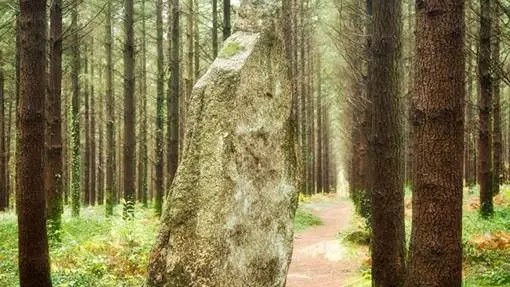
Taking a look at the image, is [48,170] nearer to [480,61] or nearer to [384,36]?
[384,36]

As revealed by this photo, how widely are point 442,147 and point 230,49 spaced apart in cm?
282

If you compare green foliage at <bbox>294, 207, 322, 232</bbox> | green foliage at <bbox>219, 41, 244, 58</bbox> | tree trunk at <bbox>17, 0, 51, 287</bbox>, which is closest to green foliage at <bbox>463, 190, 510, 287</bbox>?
green foliage at <bbox>219, 41, 244, 58</bbox>

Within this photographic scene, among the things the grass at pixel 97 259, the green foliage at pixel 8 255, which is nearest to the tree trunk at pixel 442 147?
the grass at pixel 97 259

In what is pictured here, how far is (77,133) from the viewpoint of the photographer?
15.8m

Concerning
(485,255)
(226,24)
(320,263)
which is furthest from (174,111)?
(485,255)

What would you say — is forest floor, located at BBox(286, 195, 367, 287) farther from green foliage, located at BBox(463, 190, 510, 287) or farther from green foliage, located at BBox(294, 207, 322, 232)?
green foliage, located at BBox(463, 190, 510, 287)

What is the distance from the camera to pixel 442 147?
3.82 metres

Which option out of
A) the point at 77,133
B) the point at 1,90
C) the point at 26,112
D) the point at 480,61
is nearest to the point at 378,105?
the point at 26,112

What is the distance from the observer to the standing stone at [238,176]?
5090 millimetres

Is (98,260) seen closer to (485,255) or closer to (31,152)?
(31,152)

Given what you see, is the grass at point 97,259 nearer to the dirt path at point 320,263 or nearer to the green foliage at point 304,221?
the dirt path at point 320,263

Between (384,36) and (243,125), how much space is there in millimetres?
2639

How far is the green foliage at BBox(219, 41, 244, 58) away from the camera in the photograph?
576 cm

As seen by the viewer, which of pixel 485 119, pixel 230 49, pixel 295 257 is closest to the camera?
pixel 230 49
